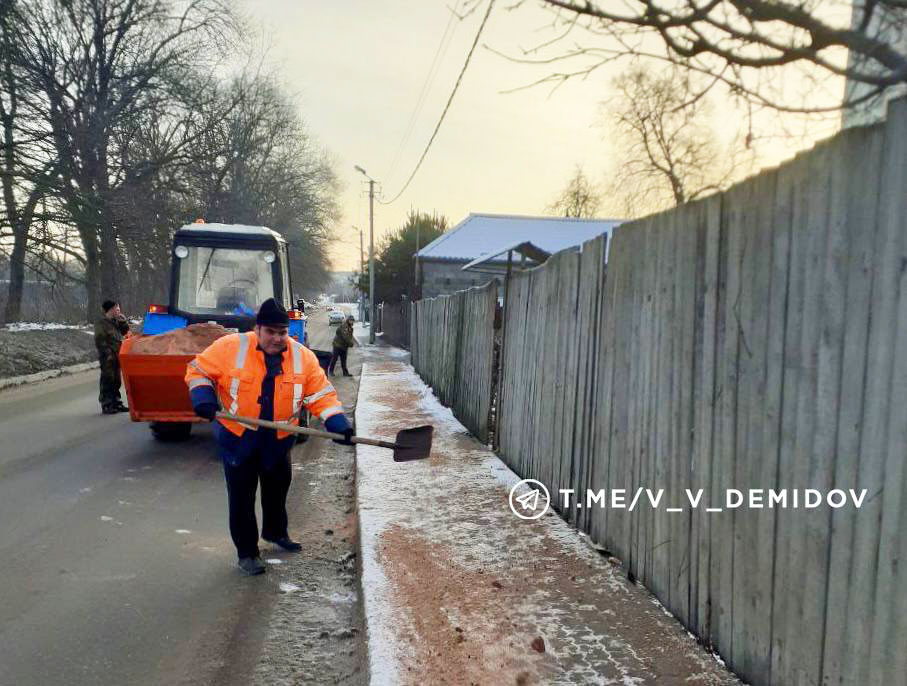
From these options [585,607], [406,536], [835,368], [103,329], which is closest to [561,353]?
[406,536]

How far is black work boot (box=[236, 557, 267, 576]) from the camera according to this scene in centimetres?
417

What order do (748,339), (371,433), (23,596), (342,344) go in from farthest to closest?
(342,344)
(371,433)
(23,596)
(748,339)

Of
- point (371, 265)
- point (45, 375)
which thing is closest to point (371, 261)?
point (371, 265)

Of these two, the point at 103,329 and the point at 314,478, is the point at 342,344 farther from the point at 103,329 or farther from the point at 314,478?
the point at 314,478

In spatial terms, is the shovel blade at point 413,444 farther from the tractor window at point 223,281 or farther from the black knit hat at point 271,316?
the tractor window at point 223,281

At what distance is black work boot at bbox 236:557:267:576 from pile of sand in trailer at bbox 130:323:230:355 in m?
3.53

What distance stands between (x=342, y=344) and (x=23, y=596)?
46.3 ft

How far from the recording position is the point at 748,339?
8.95ft

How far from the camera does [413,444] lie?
4.64m

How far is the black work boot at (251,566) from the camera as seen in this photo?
13.7ft

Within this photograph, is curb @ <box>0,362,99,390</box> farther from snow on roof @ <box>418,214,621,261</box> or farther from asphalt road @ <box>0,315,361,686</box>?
snow on roof @ <box>418,214,621,261</box>

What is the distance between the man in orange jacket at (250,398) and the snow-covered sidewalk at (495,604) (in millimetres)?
809

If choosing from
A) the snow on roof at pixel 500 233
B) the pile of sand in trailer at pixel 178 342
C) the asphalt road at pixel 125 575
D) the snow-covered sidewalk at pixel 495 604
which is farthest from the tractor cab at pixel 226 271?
the snow on roof at pixel 500 233

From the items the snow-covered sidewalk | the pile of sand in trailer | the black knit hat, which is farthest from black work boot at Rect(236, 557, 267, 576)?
the pile of sand in trailer
